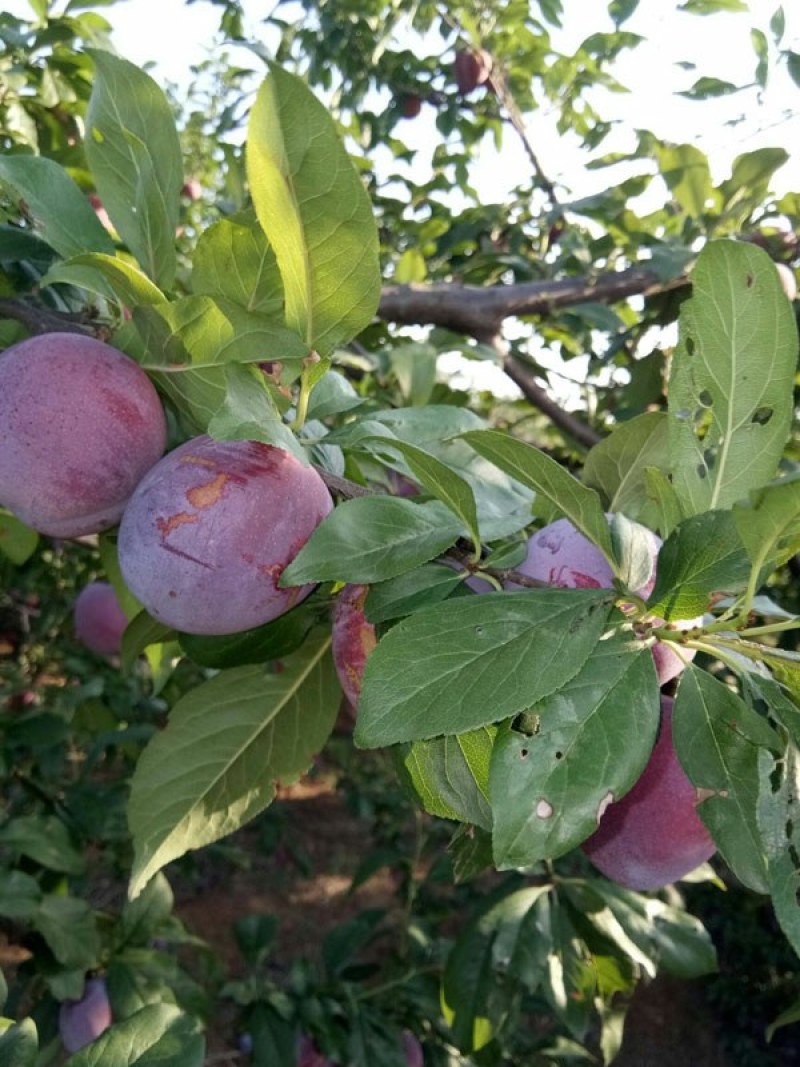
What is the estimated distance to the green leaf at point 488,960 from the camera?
136 centimetres

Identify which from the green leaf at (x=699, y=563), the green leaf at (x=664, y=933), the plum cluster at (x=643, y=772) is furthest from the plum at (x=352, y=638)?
the green leaf at (x=664, y=933)

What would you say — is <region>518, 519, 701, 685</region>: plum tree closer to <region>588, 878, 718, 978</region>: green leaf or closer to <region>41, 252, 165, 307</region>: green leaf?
<region>41, 252, 165, 307</region>: green leaf

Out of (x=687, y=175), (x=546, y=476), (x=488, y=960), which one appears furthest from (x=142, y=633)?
(x=687, y=175)

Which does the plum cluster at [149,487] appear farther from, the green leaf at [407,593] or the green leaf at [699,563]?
the green leaf at [699,563]

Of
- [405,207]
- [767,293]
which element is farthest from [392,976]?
[405,207]

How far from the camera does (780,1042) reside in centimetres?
348

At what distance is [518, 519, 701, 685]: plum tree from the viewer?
638 mm

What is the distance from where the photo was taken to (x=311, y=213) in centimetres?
56

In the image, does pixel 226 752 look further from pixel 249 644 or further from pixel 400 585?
pixel 400 585

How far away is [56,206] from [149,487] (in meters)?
0.23

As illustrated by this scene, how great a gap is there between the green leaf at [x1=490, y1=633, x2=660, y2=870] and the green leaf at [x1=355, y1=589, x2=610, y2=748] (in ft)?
0.08

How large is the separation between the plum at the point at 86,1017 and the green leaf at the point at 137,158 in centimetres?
121

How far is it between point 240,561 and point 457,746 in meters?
0.19

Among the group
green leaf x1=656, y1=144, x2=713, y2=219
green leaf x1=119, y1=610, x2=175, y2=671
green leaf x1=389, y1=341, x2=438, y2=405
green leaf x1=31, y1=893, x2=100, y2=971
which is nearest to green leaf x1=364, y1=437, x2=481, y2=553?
green leaf x1=119, y1=610, x2=175, y2=671
